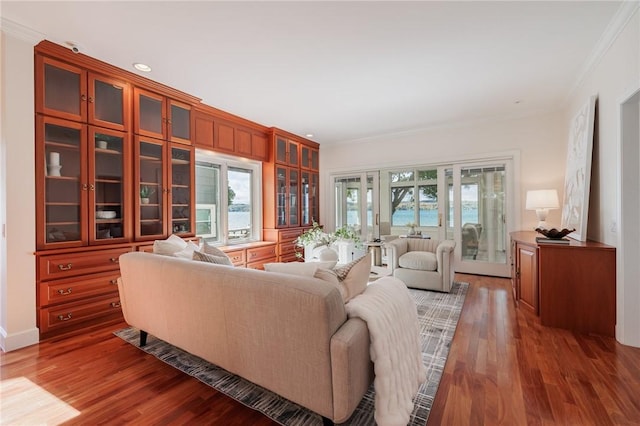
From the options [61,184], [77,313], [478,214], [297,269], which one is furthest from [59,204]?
[478,214]

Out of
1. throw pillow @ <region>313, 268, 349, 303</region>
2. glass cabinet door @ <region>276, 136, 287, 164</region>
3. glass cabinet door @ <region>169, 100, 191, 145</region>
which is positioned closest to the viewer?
throw pillow @ <region>313, 268, 349, 303</region>

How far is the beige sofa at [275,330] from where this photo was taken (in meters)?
1.29

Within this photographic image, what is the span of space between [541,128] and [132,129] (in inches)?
220

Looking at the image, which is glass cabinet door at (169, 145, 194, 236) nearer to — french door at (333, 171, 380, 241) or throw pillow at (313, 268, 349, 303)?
throw pillow at (313, 268, 349, 303)

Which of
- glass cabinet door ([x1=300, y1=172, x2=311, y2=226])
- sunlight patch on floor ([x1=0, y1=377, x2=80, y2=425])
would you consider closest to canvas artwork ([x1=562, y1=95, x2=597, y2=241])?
glass cabinet door ([x1=300, y1=172, x2=311, y2=226])

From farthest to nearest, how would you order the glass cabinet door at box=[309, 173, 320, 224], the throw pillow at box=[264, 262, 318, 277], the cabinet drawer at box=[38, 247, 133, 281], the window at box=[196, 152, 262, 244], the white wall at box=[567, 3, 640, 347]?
the glass cabinet door at box=[309, 173, 320, 224] < the window at box=[196, 152, 262, 244] < the cabinet drawer at box=[38, 247, 133, 281] < the white wall at box=[567, 3, 640, 347] < the throw pillow at box=[264, 262, 318, 277]

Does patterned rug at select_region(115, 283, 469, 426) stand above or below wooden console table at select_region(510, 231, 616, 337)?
below

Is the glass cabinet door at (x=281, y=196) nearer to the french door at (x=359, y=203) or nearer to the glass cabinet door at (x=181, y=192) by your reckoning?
the french door at (x=359, y=203)

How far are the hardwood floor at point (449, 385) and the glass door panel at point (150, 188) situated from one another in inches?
47.3

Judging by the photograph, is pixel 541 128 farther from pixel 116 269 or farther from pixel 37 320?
pixel 37 320

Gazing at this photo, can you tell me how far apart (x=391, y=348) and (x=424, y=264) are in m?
2.77

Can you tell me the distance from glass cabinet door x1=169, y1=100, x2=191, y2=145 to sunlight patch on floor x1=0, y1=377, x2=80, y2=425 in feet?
8.70

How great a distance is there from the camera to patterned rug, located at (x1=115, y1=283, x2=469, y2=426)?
62.2 inches

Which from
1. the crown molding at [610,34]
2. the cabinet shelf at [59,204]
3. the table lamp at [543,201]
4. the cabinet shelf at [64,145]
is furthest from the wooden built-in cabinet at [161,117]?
the table lamp at [543,201]
